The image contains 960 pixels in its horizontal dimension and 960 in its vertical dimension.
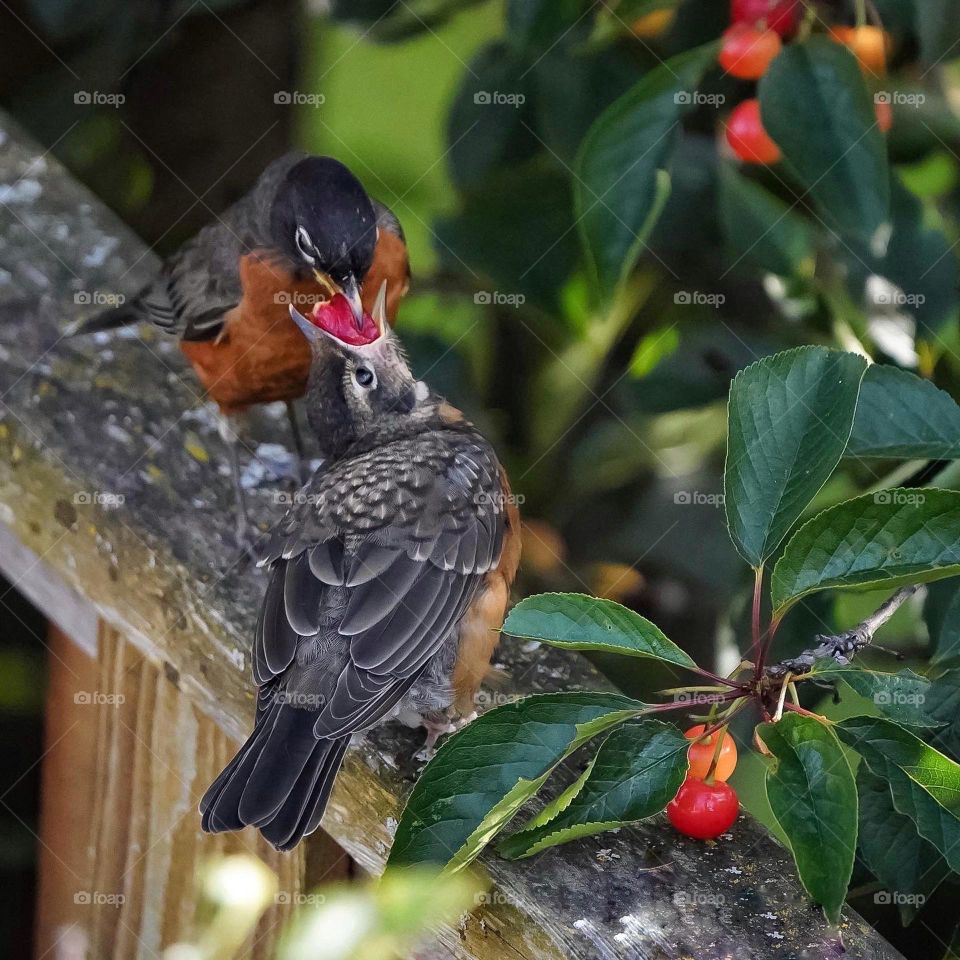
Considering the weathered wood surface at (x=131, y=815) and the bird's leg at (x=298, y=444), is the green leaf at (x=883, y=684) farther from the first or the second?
the bird's leg at (x=298, y=444)

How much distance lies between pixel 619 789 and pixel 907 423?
82 centimetres

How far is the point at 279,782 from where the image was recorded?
2.02 metres

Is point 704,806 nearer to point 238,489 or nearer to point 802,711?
point 802,711

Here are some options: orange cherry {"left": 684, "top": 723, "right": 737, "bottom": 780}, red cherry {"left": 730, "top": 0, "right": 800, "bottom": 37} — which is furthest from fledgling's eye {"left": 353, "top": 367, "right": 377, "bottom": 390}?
orange cherry {"left": 684, "top": 723, "right": 737, "bottom": 780}

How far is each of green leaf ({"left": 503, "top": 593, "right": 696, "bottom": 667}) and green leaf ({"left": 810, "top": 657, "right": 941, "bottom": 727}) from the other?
18 centimetres

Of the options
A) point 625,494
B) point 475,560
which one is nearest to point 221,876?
point 475,560

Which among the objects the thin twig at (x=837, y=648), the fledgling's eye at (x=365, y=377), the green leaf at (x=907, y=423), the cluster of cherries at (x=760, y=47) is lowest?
the fledgling's eye at (x=365, y=377)

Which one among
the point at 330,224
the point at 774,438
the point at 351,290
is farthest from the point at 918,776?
the point at 330,224

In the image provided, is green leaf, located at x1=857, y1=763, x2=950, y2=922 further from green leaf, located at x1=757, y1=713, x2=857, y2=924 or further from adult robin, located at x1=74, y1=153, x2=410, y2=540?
adult robin, located at x1=74, y1=153, x2=410, y2=540

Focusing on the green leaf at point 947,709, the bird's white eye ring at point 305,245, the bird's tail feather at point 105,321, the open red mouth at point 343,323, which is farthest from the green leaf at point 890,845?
the bird's tail feather at point 105,321

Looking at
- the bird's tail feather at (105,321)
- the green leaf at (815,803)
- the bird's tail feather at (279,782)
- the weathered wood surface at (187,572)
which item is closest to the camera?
the green leaf at (815,803)

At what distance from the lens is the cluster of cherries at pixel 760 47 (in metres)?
2.66

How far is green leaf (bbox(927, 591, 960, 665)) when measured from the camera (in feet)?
6.73

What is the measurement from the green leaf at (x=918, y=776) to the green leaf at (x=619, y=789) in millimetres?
232
